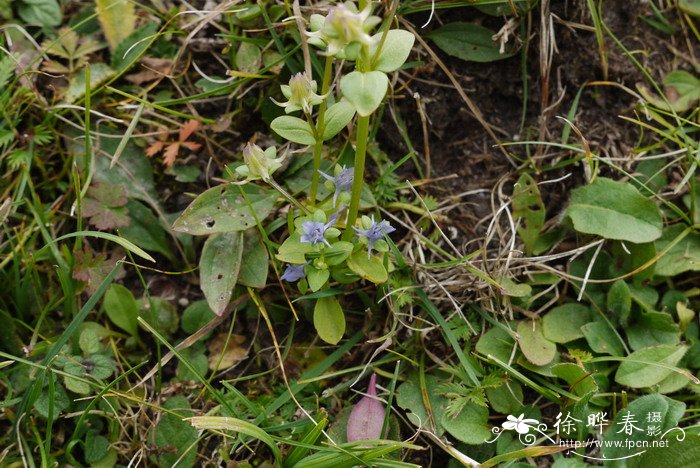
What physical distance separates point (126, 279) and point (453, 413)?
100cm

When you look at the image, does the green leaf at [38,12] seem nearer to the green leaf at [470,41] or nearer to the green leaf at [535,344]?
the green leaf at [470,41]

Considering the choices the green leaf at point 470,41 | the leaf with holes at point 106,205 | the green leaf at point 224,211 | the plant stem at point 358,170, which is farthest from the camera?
the green leaf at point 470,41

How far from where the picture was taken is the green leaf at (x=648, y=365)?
1.70m

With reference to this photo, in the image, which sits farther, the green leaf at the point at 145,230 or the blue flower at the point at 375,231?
the green leaf at the point at 145,230

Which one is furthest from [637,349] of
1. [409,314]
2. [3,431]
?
[3,431]

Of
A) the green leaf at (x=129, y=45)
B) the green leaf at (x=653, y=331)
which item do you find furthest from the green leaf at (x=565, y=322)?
the green leaf at (x=129, y=45)

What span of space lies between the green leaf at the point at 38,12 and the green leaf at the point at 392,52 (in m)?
1.25

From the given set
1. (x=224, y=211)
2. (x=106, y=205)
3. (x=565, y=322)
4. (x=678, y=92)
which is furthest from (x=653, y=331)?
(x=106, y=205)

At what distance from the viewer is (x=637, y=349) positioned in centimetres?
180

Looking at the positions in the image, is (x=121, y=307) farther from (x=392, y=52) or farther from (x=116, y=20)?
(x=392, y=52)

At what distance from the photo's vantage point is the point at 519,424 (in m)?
1.71

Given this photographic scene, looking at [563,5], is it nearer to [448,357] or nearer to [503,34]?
[503,34]

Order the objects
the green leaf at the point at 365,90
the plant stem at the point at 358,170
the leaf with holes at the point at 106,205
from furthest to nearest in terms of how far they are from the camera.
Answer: the leaf with holes at the point at 106,205
the plant stem at the point at 358,170
the green leaf at the point at 365,90

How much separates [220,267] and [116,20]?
91cm
